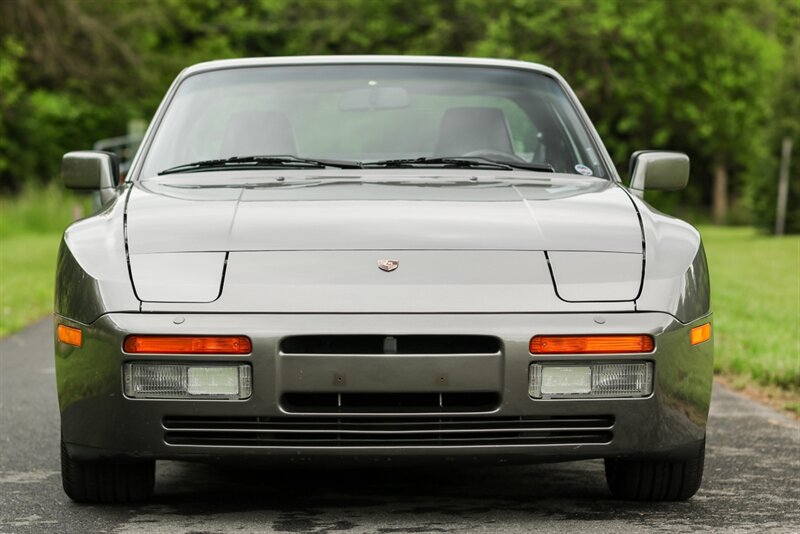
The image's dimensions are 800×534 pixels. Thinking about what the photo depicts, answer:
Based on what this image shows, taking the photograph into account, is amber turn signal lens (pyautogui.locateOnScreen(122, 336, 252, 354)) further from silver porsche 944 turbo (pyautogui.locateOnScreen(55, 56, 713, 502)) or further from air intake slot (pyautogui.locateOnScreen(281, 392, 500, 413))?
air intake slot (pyautogui.locateOnScreen(281, 392, 500, 413))

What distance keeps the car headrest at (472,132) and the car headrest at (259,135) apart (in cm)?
58

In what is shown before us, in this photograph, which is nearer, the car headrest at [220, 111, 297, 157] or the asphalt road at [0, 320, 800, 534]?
the asphalt road at [0, 320, 800, 534]

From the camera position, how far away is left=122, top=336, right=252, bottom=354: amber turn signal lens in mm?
3883

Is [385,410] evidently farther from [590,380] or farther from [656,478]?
[656,478]

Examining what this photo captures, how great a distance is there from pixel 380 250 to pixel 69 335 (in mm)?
966

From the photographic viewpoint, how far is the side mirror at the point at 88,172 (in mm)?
5242

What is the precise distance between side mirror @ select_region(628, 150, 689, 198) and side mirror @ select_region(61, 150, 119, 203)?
1.96m

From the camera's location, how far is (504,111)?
18.0 ft

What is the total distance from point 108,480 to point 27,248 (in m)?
16.4

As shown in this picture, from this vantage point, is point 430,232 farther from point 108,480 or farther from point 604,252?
point 108,480

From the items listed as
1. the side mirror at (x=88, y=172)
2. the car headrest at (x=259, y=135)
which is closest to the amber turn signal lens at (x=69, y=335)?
the side mirror at (x=88, y=172)

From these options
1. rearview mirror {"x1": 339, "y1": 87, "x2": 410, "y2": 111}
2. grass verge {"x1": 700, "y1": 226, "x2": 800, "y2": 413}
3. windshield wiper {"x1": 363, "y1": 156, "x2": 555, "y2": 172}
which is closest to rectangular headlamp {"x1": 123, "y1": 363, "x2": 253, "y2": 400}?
windshield wiper {"x1": 363, "y1": 156, "x2": 555, "y2": 172}

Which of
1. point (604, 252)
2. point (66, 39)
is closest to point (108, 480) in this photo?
point (604, 252)

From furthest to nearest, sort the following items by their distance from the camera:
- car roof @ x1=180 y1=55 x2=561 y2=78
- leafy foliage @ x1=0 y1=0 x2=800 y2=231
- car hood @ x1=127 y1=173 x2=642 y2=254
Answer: leafy foliage @ x1=0 y1=0 x2=800 y2=231 < car roof @ x1=180 y1=55 x2=561 y2=78 < car hood @ x1=127 y1=173 x2=642 y2=254
